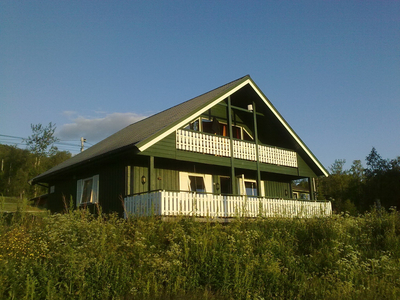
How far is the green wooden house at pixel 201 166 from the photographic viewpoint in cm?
1459

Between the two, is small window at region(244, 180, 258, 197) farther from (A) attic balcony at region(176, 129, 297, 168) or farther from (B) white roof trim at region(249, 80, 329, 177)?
(B) white roof trim at region(249, 80, 329, 177)

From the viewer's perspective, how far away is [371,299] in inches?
326

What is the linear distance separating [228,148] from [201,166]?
177 cm

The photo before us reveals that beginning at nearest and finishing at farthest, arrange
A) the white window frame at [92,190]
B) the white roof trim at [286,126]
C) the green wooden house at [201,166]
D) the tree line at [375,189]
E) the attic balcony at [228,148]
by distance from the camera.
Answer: the green wooden house at [201,166]
the attic balcony at [228,148]
the white window frame at [92,190]
the white roof trim at [286,126]
the tree line at [375,189]

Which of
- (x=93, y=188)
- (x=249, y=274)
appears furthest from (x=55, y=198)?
(x=249, y=274)

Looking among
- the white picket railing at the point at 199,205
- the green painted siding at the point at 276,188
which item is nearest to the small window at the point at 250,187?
the green painted siding at the point at 276,188

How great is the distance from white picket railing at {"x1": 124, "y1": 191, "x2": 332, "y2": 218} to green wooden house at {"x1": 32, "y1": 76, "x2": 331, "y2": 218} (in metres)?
0.04

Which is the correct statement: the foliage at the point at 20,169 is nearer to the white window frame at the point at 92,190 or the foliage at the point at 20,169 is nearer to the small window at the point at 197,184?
the white window frame at the point at 92,190

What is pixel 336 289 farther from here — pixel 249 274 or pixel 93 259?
pixel 93 259

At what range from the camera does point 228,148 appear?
1795 cm

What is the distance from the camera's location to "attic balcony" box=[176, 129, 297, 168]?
16.3 meters

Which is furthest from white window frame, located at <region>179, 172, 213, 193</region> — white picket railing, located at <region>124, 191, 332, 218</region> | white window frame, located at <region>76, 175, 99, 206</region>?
white window frame, located at <region>76, 175, 99, 206</region>

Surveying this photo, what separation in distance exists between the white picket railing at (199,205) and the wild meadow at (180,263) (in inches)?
74.1

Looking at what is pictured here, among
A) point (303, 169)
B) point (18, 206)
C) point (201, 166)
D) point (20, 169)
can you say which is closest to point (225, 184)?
point (201, 166)
